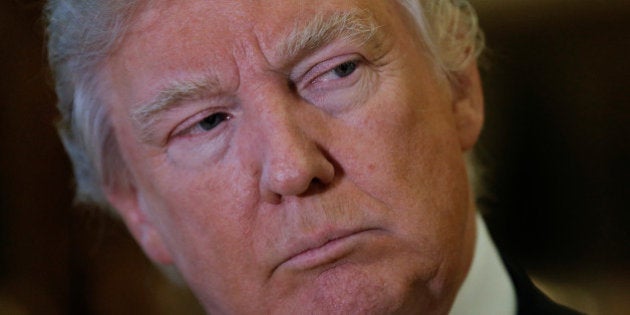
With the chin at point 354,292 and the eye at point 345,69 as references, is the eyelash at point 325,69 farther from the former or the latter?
the chin at point 354,292

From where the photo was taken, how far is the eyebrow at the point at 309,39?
125cm

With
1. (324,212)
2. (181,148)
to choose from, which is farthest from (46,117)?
(324,212)

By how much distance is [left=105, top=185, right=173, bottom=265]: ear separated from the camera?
161 cm

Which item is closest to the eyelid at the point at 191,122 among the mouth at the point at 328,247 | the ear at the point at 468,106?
the mouth at the point at 328,247

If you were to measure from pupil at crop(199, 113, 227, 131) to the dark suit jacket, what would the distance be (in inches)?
26.8

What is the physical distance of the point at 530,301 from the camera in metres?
1.51

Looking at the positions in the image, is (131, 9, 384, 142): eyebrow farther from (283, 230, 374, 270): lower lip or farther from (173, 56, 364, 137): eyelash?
(283, 230, 374, 270): lower lip

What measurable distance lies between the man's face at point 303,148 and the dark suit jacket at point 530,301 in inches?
8.3

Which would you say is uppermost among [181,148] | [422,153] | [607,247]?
[181,148]

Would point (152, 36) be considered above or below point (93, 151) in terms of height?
above

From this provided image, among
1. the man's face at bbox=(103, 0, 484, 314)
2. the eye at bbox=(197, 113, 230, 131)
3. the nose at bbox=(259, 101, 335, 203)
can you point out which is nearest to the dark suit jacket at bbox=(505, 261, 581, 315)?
the man's face at bbox=(103, 0, 484, 314)

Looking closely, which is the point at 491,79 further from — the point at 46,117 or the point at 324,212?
the point at 46,117

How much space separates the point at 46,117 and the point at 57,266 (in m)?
0.48

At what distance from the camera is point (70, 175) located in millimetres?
2387
